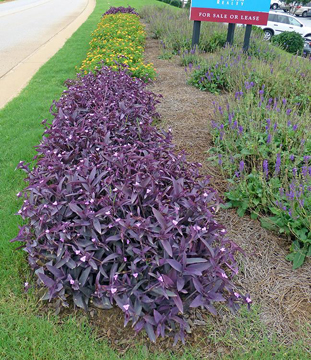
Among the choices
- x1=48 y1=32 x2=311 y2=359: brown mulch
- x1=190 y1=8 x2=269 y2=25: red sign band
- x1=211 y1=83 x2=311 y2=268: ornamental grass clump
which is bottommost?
x1=48 y1=32 x2=311 y2=359: brown mulch

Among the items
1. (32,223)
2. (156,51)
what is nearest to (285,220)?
(32,223)

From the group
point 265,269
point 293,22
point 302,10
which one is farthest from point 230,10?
point 302,10

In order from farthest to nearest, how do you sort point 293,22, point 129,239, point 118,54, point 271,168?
point 293,22
point 118,54
point 271,168
point 129,239

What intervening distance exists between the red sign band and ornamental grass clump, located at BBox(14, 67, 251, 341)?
233 inches

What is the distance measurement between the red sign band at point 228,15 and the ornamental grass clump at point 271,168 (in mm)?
4245

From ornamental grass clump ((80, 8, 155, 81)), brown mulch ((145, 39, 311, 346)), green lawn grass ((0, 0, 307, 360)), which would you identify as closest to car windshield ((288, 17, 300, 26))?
ornamental grass clump ((80, 8, 155, 81))

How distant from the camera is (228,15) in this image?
310 inches

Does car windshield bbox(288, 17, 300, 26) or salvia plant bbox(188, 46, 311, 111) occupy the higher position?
salvia plant bbox(188, 46, 311, 111)

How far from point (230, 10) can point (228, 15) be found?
4.5 inches

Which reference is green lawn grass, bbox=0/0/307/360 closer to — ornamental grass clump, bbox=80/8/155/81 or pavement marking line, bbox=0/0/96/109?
ornamental grass clump, bbox=80/8/155/81

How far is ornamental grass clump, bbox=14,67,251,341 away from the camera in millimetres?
2043

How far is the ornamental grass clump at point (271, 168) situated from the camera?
2621mm

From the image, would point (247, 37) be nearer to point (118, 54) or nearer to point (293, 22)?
point (118, 54)

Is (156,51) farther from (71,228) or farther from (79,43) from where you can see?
(71,228)
